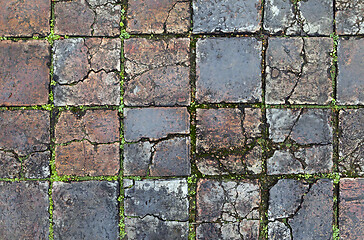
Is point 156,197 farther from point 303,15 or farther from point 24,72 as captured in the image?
point 303,15

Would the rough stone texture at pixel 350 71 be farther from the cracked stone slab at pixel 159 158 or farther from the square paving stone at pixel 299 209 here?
the cracked stone slab at pixel 159 158

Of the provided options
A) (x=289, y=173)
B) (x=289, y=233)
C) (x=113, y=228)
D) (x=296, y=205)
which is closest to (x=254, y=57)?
(x=289, y=173)

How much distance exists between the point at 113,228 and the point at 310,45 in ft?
8.76

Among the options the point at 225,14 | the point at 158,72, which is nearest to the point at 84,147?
the point at 158,72

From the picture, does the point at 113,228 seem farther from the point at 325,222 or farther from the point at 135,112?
the point at 325,222

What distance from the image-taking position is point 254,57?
8.90 ft

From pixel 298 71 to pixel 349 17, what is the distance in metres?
0.73

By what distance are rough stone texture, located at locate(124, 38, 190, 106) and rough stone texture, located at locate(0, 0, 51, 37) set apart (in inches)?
33.7

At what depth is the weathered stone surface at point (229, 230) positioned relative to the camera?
2.73m

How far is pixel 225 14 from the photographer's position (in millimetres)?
2701

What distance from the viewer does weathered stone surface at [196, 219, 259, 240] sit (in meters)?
2.73

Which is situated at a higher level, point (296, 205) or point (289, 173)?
point (289, 173)

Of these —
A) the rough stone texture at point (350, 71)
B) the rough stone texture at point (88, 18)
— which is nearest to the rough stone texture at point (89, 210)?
the rough stone texture at point (88, 18)

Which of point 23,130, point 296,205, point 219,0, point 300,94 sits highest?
point 219,0
